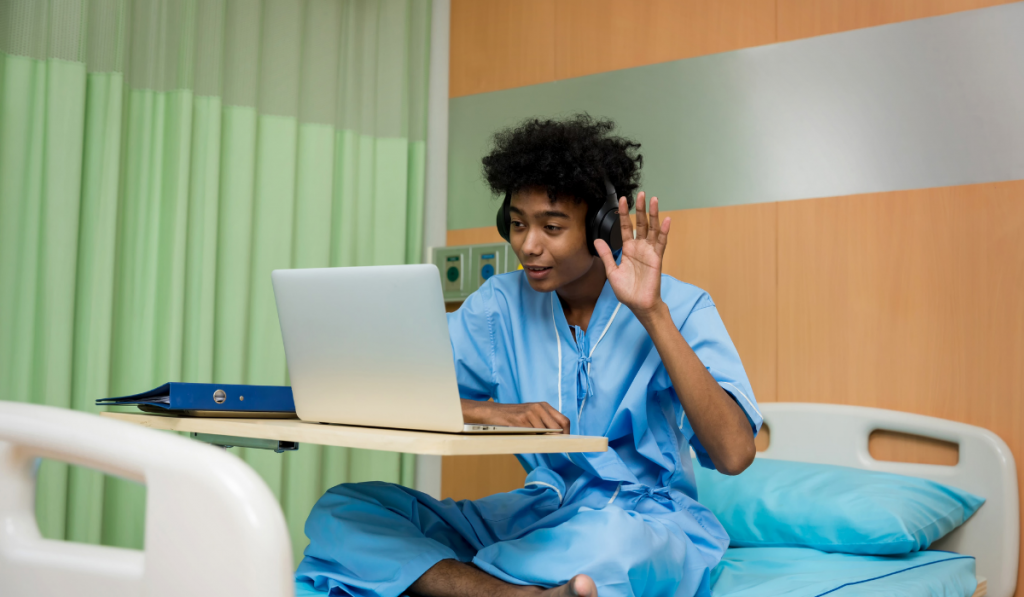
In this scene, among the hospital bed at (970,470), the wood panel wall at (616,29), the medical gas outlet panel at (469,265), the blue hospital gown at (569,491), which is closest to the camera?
the blue hospital gown at (569,491)

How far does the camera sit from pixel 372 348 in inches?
42.6

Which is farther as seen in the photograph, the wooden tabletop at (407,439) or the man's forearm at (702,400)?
the man's forearm at (702,400)

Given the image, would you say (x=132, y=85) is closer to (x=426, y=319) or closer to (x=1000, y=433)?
(x=426, y=319)

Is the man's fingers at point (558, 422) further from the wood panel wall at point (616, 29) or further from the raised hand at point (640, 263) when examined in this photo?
the wood panel wall at point (616, 29)

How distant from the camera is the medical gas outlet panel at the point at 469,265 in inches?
110

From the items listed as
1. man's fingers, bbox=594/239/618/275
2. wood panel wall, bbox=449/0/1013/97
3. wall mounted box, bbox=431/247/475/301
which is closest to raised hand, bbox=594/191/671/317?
man's fingers, bbox=594/239/618/275

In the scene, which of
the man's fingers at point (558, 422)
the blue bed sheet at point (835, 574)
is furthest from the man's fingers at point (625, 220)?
the blue bed sheet at point (835, 574)

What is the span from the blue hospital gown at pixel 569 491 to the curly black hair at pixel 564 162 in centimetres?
20

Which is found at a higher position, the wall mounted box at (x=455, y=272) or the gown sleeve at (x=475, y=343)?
the wall mounted box at (x=455, y=272)

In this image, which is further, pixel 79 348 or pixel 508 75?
pixel 508 75

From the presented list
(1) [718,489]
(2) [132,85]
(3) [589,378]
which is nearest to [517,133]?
(3) [589,378]

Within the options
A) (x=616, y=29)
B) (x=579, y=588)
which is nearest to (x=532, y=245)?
(x=579, y=588)

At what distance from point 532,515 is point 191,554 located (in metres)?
0.96

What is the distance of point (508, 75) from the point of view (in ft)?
9.81
